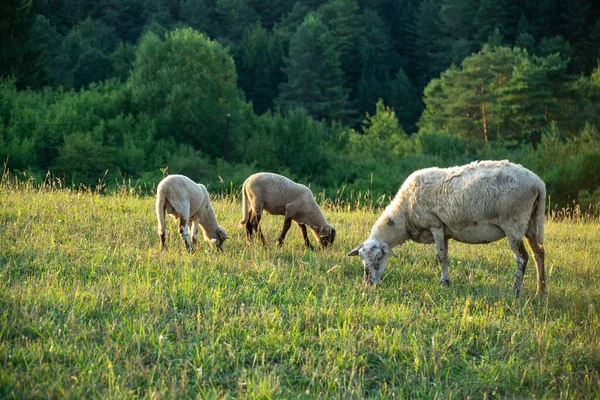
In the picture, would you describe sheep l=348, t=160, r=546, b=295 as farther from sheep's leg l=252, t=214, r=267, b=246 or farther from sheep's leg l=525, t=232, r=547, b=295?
sheep's leg l=252, t=214, r=267, b=246

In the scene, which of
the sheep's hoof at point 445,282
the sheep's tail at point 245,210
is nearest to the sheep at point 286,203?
the sheep's tail at point 245,210

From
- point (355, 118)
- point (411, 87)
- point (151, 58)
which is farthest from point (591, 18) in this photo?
point (151, 58)

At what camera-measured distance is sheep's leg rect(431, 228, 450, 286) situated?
9102mm

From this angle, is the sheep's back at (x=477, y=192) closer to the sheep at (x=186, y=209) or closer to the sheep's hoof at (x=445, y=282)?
the sheep's hoof at (x=445, y=282)

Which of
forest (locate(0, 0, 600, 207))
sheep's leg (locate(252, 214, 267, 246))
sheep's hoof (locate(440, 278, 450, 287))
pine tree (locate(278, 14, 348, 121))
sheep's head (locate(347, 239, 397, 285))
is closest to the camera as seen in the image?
sheep's head (locate(347, 239, 397, 285))

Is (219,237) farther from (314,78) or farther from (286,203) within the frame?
(314,78)

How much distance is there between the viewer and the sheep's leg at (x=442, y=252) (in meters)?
9.10

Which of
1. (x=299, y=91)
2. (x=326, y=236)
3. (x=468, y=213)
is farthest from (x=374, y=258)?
(x=299, y=91)

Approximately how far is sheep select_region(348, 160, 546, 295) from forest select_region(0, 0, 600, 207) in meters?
12.1

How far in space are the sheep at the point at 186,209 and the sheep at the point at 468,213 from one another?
2464mm

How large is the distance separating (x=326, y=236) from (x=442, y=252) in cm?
278

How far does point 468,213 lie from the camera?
873 cm

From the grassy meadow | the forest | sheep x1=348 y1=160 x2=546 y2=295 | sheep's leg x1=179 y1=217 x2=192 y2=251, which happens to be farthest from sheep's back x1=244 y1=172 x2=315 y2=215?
the forest

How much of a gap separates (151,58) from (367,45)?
2886cm
